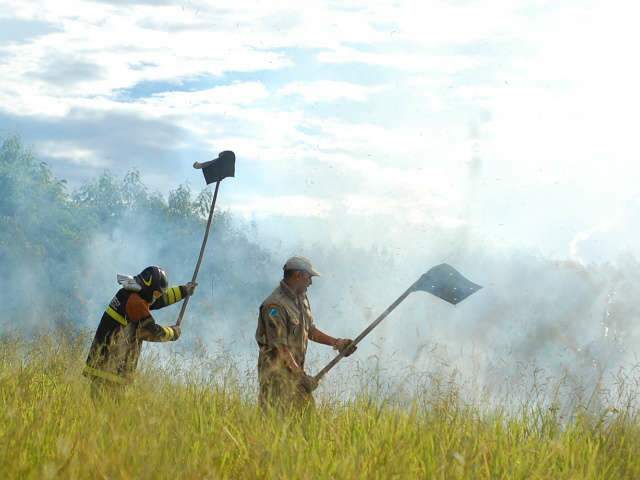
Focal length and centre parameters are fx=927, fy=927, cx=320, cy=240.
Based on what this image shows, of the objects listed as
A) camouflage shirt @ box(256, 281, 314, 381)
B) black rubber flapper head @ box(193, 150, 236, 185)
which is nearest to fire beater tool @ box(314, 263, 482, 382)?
camouflage shirt @ box(256, 281, 314, 381)

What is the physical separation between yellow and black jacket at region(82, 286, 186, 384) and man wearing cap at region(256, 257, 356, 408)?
36.2 inches

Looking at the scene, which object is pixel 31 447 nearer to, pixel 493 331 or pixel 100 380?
pixel 100 380

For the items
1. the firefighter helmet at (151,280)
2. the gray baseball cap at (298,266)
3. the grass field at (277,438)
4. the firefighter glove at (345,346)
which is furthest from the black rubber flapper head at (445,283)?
the firefighter helmet at (151,280)

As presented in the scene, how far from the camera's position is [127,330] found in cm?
736

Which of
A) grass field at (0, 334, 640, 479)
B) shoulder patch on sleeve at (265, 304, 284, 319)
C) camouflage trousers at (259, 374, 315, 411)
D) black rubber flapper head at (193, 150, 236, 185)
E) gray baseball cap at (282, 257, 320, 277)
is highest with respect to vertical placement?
black rubber flapper head at (193, 150, 236, 185)

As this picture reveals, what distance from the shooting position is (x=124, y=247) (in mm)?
31016

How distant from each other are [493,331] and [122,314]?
30928mm

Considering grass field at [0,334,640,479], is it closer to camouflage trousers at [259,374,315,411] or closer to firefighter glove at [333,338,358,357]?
camouflage trousers at [259,374,315,411]

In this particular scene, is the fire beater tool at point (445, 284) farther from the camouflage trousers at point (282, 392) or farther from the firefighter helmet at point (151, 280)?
the firefighter helmet at point (151, 280)

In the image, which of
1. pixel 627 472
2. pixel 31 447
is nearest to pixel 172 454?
pixel 31 447

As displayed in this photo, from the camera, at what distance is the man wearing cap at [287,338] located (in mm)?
6668

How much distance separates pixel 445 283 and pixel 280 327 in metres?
1.34

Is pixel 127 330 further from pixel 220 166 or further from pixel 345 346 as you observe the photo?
pixel 220 166

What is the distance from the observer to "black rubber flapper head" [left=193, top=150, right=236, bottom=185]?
28.7ft
